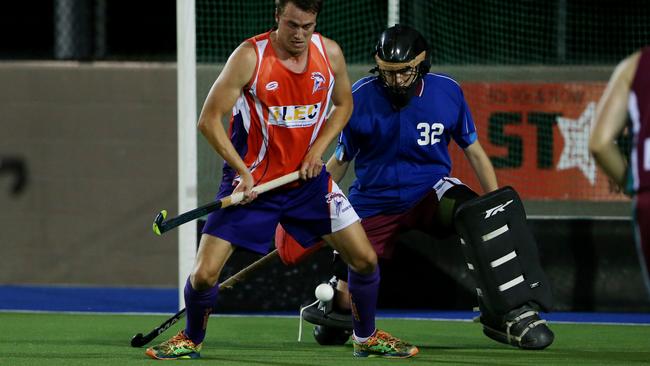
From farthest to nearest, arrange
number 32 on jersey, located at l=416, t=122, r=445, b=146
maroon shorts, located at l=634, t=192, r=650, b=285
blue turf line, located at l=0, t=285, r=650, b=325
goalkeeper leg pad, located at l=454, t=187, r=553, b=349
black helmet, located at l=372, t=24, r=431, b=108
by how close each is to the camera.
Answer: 1. blue turf line, located at l=0, t=285, r=650, b=325
2. number 32 on jersey, located at l=416, t=122, r=445, b=146
3. black helmet, located at l=372, t=24, r=431, b=108
4. goalkeeper leg pad, located at l=454, t=187, r=553, b=349
5. maroon shorts, located at l=634, t=192, r=650, b=285

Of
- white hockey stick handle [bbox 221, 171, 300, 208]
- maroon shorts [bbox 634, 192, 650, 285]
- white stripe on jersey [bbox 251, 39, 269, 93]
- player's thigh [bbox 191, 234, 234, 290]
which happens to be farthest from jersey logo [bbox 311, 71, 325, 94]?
maroon shorts [bbox 634, 192, 650, 285]

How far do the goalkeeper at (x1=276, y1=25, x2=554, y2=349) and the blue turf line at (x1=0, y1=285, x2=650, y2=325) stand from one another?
1.52 m

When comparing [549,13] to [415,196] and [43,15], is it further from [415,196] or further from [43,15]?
[43,15]

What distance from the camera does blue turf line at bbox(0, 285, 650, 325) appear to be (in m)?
7.64

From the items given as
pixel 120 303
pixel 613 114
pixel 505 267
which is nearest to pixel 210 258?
pixel 505 267

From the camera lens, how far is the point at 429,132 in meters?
6.15

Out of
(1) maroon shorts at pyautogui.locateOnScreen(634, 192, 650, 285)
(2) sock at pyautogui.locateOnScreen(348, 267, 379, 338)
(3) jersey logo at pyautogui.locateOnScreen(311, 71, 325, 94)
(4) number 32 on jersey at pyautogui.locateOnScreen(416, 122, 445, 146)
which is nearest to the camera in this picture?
(1) maroon shorts at pyautogui.locateOnScreen(634, 192, 650, 285)

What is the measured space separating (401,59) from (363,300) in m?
1.13

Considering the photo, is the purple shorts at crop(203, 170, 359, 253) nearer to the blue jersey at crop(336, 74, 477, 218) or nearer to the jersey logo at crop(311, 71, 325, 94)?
the jersey logo at crop(311, 71, 325, 94)

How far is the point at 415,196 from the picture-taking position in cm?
619

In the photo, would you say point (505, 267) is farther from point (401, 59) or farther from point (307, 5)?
point (307, 5)

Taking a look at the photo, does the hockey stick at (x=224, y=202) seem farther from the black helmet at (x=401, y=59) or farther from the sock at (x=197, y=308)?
the black helmet at (x=401, y=59)

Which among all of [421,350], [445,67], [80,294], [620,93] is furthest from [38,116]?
[620,93]

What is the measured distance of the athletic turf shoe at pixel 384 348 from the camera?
18.7ft
